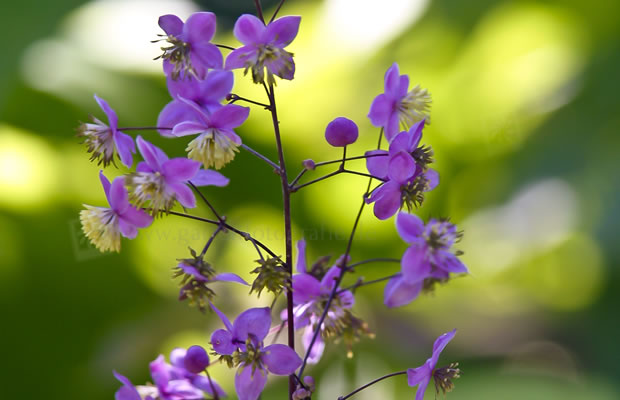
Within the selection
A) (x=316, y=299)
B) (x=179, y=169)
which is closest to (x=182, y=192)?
(x=179, y=169)

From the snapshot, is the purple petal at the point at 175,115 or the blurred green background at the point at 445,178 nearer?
the purple petal at the point at 175,115

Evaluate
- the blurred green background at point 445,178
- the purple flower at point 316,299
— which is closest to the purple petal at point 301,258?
the purple flower at point 316,299

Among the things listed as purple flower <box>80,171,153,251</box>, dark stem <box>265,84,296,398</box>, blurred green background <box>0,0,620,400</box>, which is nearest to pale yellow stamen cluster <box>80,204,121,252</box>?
purple flower <box>80,171,153,251</box>

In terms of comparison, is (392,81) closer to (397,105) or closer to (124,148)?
(397,105)

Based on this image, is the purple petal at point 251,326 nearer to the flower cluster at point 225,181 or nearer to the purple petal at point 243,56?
the flower cluster at point 225,181

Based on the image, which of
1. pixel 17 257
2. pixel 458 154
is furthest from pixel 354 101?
pixel 17 257

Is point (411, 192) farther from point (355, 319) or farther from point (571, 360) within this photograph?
point (571, 360)

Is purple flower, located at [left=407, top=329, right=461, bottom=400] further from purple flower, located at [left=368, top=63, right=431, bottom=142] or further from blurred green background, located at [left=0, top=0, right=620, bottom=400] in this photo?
blurred green background, located at [left=0, top=0, right=620, bottom=400]

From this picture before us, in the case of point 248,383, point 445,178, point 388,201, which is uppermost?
point 445,178
